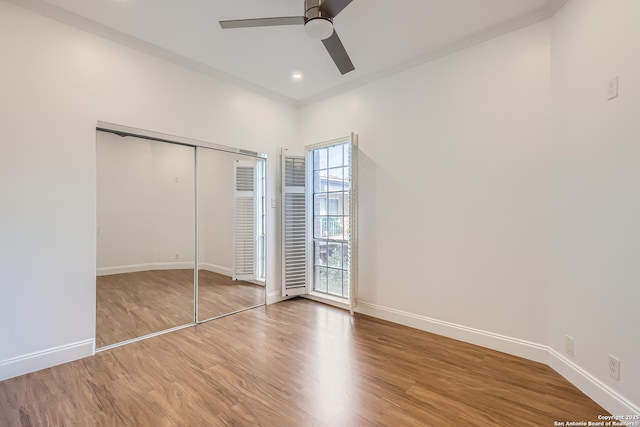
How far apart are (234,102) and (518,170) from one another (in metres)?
3.28

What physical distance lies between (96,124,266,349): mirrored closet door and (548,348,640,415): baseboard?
3205 millimetres

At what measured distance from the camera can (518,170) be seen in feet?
8.32

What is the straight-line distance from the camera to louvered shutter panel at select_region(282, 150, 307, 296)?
13.5 ft

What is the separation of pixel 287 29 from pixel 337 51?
24.5 inches

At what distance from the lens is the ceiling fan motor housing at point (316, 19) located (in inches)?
73.9

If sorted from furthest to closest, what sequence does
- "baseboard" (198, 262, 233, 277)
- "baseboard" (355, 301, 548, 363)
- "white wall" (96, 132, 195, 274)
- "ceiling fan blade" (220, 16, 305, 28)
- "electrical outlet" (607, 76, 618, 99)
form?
"baseboard" (198, 262, 233, 277) → "white wall" (96, 132, 195, 274) → "baseboard" (355, 301, 548, 363) → "ceiling fan blade" (220, 16, 305, 28) → "electrical outlet" (607, 76, 618, 99)

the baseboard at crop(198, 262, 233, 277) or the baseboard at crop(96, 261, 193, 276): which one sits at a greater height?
the baseboard at crop(96, 261, 193, 276)

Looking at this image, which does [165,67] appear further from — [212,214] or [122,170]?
[212,214]

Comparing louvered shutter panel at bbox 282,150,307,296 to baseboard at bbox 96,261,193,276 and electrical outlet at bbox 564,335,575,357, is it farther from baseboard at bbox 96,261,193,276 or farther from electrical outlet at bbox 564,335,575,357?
electrical outlet at bbox 564,335,575,357

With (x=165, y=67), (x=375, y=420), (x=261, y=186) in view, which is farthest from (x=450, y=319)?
(x=165, y=67)

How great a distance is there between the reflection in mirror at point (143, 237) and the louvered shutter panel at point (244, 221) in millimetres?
553

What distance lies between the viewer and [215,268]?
3492 millimetres

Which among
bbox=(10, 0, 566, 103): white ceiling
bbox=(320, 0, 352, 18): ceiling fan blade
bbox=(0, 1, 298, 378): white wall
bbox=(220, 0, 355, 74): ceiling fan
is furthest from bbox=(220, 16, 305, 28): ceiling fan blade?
bbox=(0, 1, 298, 378): white wall

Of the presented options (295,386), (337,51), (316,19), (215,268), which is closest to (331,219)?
(215,268)
